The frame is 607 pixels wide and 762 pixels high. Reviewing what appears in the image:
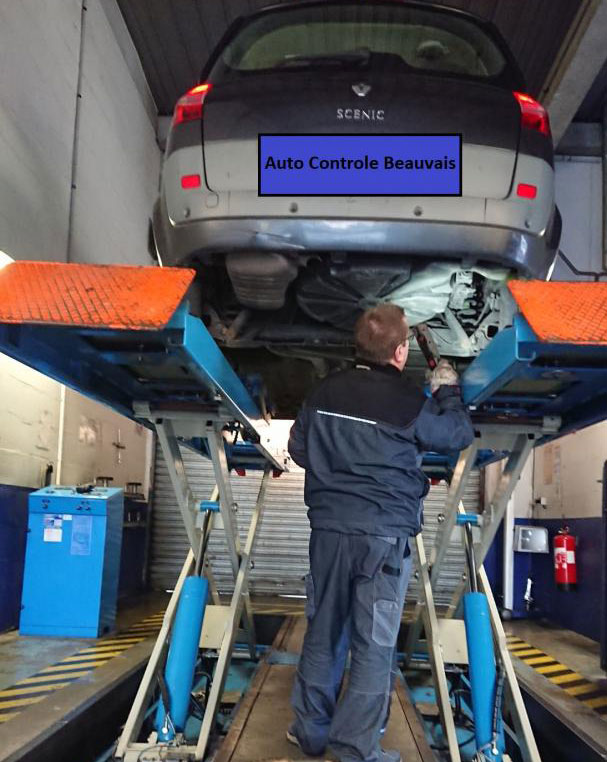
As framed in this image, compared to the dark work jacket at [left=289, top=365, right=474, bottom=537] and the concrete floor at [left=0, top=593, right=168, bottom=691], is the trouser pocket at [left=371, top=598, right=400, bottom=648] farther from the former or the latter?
the concrete floor at [left=0, top=593, right=168, bottom=691]

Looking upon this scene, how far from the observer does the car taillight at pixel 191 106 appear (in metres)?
2.33

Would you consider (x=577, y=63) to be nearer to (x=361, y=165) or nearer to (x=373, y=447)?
(x=361, y=165)

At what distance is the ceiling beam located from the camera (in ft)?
17.3

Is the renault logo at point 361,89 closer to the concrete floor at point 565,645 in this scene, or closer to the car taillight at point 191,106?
the car taillight at point 191,106

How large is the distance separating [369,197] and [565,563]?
4348mm

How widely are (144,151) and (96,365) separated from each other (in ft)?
17.8

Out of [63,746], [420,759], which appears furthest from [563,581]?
[63,746]

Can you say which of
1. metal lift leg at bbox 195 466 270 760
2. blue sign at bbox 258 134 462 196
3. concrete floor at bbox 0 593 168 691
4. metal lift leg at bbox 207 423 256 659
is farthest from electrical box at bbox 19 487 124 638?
blue sign at bbox 258 134 462 196

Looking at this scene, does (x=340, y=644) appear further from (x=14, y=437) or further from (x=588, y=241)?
(x=588, y=241)

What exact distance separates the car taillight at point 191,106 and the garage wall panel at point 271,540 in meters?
4.81

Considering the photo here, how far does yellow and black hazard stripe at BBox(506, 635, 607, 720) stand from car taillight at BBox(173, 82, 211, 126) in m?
3.17

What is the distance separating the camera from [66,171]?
4984mm

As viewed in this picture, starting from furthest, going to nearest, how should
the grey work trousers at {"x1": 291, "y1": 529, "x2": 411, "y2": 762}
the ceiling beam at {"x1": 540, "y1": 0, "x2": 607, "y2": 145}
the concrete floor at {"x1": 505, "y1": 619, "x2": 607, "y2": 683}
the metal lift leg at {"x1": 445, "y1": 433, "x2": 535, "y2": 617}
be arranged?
1. the ceiling beam at {"x1": 540, "y1": 0, "x2": 607, "y2": 145}
2. the concrete floor at {"x1": 505, "y1": 619, "x2": 607, "y2": 683}
3. the metal lift leg at {"x1": 445, "y1": 433, "x2": 535, "y2": 617}
4. the grey work trousers at {"x1": 291, "y1": 529, "x2": 411, "y2": 762}

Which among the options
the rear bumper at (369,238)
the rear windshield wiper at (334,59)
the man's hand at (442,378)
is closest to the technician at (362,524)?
the man's hand at (442,378)
